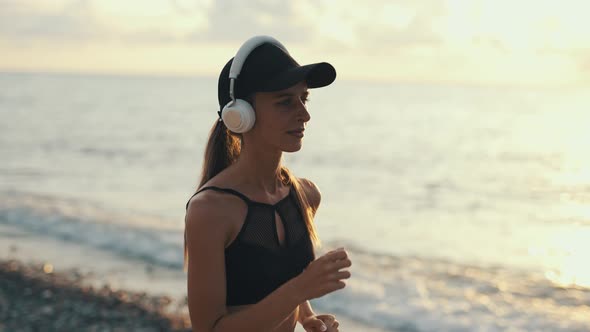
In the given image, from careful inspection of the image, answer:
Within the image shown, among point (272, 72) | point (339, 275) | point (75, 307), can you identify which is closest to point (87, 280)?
point (75, 307)

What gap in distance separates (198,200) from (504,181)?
27.3m

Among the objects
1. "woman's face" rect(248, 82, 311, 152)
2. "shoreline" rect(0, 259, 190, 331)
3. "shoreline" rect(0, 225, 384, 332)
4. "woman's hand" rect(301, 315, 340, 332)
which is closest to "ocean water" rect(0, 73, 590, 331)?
"shoreline" rect(0, 225, 384, 332)

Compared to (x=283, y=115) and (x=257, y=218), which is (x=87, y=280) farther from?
(x=283, y=115)

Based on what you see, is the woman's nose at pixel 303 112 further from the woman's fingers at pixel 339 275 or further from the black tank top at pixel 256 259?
the woman's fingers at pixel 339 275

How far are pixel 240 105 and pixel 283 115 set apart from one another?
189 millimetres

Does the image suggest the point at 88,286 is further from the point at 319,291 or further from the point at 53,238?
the point at 319,291

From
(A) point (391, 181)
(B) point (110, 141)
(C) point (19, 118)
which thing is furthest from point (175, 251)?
(C) point (19, 118)

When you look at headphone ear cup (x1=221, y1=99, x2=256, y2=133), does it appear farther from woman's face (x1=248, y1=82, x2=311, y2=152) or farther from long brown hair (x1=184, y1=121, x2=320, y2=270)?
long brown hair (x1=184, y1=121, x2=320, y2=270)

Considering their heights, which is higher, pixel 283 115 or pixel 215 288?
pixel 283 115

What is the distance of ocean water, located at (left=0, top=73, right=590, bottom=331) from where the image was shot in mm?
11102

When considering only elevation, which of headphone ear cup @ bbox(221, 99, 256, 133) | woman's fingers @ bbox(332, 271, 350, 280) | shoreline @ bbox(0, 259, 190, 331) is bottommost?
shoreline @ bbox(0, 259, 190, 331)

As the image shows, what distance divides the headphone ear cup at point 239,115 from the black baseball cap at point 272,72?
7 centimetres

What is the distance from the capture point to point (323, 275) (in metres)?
2.64

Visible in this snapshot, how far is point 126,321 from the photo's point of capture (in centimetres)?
878
